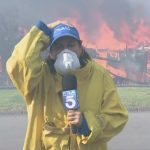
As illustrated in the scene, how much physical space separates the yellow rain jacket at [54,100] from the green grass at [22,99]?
6.57m

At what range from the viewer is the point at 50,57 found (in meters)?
2.79

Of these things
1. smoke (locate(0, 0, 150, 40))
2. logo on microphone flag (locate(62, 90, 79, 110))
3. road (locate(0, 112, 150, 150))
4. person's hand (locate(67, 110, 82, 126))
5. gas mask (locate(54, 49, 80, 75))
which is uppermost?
smoke (locate(0, 0, 150, 40))

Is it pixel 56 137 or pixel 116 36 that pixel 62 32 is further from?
pixel 116 36

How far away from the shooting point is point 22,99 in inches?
393

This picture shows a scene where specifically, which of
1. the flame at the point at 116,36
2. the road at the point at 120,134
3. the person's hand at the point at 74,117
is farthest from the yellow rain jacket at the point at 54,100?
the flame at the point at 116,36

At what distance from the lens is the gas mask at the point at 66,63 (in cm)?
263

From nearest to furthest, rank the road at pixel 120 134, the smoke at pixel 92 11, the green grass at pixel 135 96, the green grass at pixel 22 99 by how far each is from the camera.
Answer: the road at pixel 120 134 < the green grass at pixel 22 99 < the green grass at pixel 135 96 < the smoke at pixel 92 11

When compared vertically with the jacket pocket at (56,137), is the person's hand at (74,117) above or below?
above

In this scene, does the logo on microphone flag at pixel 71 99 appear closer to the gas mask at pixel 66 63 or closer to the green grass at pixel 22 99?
the gas mask at pixel 66 63

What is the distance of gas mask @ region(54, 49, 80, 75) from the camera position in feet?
8.64

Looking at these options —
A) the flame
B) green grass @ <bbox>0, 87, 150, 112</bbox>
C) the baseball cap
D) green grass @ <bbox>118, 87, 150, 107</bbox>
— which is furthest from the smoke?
the baseball cap

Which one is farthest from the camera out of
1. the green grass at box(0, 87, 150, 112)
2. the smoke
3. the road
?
the smoke

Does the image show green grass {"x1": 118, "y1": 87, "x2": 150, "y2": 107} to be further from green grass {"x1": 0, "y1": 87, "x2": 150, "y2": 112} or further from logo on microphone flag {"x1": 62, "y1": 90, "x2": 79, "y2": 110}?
logo on microphone flag {"x1": 62, "y1": 90, "x2": 79, "y2": 110}

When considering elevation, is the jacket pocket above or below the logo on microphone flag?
below
